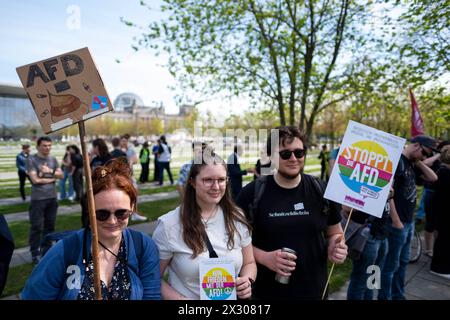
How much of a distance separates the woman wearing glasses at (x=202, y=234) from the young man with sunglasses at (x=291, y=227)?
200 mm

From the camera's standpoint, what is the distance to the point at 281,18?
7.89 meters

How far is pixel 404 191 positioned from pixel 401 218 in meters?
0.33

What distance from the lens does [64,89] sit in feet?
4.96

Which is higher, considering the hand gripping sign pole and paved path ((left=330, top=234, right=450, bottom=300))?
the hand gripping sign pole

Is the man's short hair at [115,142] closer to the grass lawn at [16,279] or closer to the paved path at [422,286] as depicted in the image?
the grass lawn at [16,279]

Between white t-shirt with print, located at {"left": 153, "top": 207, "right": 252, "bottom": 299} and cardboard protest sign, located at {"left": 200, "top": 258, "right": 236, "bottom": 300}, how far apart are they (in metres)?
0.05

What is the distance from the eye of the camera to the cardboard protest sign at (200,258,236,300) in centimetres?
176

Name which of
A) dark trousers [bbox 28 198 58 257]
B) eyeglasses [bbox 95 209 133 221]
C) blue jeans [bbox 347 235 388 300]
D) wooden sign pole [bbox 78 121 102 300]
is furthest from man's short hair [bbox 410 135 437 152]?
dark trousers [bbox 28 198 58 257]

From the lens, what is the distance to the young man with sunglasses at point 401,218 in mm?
3393

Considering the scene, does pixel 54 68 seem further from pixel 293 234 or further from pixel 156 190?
pixel 156 190

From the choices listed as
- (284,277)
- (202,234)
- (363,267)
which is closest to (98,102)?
(202,234)

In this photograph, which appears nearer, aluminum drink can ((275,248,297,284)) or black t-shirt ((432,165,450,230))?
aluminum drink can ((275,248,297,284))

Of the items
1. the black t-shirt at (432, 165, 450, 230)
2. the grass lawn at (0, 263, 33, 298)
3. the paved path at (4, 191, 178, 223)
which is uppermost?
the black t-shirt at (432, 165, 450, 230)

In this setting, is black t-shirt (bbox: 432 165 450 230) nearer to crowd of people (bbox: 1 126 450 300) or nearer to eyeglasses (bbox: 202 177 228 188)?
crowd of people (bbox: 1 126 450 300)
